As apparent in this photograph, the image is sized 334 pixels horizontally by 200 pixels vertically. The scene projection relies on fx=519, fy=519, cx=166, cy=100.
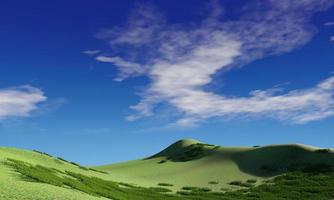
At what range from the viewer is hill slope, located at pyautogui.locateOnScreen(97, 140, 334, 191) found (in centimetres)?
9600

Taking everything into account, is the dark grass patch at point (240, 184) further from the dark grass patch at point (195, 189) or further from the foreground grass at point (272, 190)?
the dark grass patch at point (195, 189)

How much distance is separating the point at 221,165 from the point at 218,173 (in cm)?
556

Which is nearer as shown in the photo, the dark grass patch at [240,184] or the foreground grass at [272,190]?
the foreground grass at [272,190]

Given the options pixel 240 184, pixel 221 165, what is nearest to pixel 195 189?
pixel 240 184

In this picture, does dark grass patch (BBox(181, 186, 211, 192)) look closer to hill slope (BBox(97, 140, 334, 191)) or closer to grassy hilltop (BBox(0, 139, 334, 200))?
grassy hilltop (BBox(0, 139, 334, 200))

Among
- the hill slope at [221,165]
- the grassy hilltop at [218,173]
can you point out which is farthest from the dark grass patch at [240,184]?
the hill slope at [221,165]

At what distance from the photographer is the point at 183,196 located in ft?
259

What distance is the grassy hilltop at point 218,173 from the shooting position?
249 feet

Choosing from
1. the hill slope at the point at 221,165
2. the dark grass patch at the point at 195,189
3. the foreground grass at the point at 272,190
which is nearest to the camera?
the foreground grass at the point at 272,190

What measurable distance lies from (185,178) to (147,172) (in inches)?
548

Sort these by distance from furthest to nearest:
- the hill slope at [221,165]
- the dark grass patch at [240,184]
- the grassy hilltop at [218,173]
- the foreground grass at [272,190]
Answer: the hill slope at [221,165]
the dark grass patch at [240,184]
the grassy hilltop at [218,173]
the foreground grass at [272,190]

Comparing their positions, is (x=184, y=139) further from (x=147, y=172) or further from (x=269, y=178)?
(x=269, y=178)

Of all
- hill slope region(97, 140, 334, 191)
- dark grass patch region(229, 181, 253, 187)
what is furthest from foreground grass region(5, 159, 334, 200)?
hill slope region(97, 140, 334, 191)

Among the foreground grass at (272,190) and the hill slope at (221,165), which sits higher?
the hill slope at (221,165)
